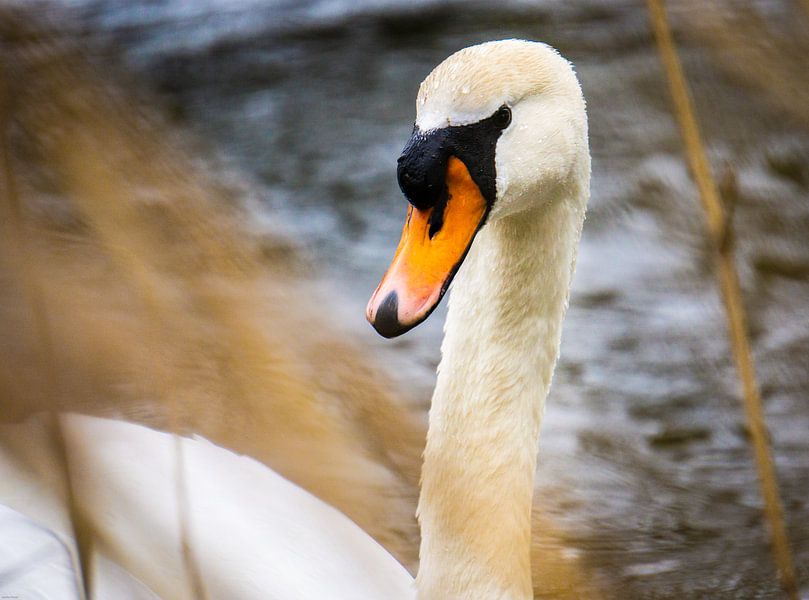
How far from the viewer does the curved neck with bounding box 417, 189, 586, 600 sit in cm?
156

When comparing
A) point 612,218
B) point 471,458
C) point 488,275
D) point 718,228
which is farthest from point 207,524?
point 612,218

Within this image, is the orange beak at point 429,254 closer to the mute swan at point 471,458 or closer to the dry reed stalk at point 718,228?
the mute swan at point 471,458

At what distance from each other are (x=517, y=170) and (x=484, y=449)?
44cm

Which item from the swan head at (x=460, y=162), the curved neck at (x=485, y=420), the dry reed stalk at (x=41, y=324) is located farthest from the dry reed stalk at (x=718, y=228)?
the dry reed stalk at (x=41, y=324)

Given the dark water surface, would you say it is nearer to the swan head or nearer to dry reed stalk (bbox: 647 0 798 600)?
the swan head

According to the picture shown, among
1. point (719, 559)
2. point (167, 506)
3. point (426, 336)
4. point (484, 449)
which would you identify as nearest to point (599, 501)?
point (719, 559)

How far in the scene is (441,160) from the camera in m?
1.28

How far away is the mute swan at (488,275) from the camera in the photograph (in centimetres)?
130

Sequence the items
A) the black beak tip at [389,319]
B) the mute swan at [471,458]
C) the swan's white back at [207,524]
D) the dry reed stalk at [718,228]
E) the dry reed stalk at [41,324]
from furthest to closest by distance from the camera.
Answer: the swan's white back at [207,524] < the mute swan at [471,458] < the black beak tip at [389,319] < the dry reed stalk at [718,228] < the dry reed stalk at [41,324]

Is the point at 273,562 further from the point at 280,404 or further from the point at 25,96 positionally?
the point at 25,96

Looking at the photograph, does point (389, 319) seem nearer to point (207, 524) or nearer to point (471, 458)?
point (471, 458)

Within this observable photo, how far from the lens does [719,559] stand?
238cm

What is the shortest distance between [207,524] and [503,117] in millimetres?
779

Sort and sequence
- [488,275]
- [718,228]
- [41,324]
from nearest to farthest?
[41,324]
[718,228]
[488,275]
